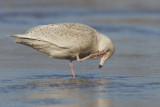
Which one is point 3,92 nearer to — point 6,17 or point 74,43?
point 74,43

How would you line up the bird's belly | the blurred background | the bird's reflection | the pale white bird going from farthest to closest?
the bird's belly
the pale white bird
the blurred background
the bird's reflection

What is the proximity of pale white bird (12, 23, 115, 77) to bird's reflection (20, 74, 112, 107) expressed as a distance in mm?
484

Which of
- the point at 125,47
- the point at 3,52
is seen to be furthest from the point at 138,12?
the point at 3,52

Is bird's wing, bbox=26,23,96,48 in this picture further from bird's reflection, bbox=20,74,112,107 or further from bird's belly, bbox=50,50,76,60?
bird's reflection, bbox=20,74,112,107

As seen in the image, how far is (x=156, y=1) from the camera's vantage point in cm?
2356

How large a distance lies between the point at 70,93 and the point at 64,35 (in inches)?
66.1

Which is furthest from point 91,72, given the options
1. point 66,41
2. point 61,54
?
point 66,41

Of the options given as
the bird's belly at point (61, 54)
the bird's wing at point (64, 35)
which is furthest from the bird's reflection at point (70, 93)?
the bird's wing at point (64, 35)

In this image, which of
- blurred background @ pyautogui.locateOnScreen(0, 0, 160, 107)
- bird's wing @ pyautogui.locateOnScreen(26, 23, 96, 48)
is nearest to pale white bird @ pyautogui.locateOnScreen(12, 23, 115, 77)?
bird's wing @ pyautogui.locateOnScreen(26, 23, 96, 48)

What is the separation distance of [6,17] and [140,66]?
31.1 ft

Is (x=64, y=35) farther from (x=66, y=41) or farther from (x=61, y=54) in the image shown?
(x=61, y=54)

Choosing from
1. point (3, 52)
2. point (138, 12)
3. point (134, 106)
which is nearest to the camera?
point (134, 106)

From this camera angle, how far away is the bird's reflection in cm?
693

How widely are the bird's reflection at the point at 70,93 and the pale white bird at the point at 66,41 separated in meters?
0.48
